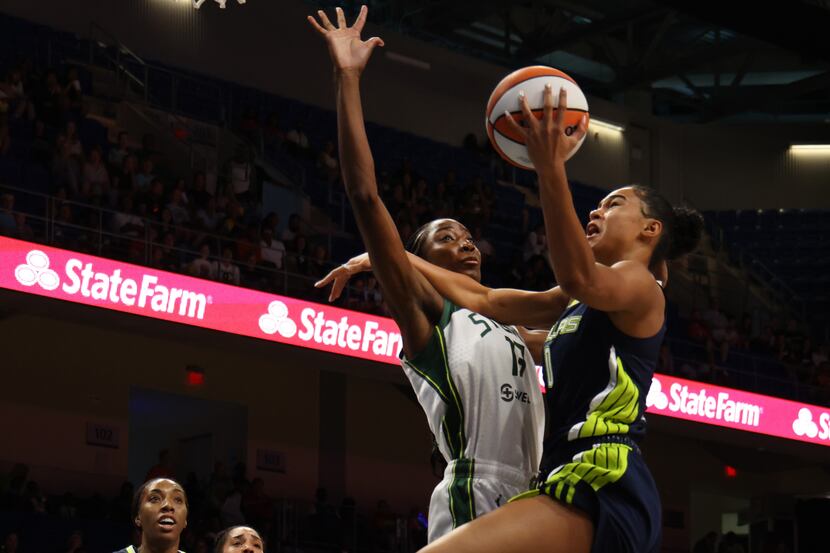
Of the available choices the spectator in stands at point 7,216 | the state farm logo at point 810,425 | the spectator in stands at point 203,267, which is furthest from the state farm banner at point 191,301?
the state farm logo at point 810,425

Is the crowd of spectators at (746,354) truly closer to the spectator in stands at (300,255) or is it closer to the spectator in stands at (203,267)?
the spectator in stands at (300,255)

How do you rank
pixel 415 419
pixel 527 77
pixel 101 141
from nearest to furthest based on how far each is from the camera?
pixel 527 77
pixel 101 141
pixel 415 419

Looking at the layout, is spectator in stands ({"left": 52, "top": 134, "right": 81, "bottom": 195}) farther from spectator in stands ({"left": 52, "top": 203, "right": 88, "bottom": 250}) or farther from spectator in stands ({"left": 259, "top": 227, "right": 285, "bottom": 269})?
spectator in stands ({"left": 259, "top": 227, "right": 285, "bottom": 269})

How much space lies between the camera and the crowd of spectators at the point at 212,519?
1107 cm

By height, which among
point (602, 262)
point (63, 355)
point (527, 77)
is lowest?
point (602, 262)

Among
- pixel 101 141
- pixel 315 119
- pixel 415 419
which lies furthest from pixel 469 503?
pixel 315 119

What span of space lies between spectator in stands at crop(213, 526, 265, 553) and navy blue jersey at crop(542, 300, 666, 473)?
7.38 ft

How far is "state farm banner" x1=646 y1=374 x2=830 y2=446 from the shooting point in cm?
1489

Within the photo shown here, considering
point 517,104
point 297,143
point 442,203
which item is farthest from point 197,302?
point 517,104

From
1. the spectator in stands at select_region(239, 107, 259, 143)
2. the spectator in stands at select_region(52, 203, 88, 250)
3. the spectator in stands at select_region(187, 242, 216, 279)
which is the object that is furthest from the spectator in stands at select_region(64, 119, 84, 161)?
the spectator in stands at select_region(239, 107, 259, 143)

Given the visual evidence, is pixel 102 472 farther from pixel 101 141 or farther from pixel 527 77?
pixel 527 77

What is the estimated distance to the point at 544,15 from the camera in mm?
21219

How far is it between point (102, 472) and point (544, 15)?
10796 mm

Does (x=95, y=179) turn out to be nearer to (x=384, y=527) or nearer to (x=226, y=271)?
(x=226, y=271)
